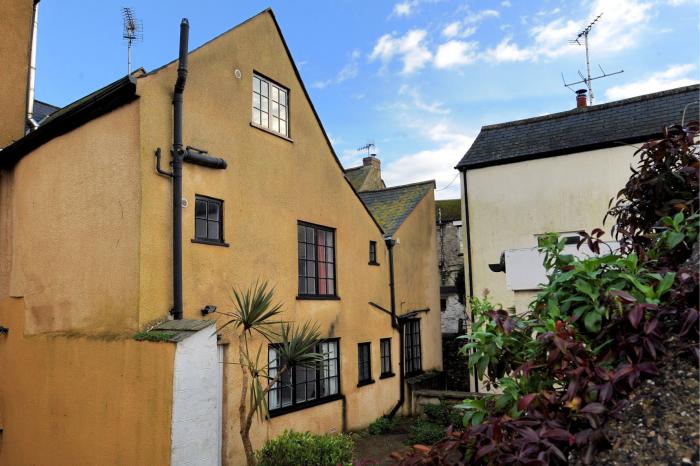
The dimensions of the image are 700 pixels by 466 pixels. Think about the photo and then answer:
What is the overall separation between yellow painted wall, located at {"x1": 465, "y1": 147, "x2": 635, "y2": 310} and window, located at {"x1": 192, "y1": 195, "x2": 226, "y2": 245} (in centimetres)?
907

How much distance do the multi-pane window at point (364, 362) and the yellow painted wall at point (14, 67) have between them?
9.60 meters

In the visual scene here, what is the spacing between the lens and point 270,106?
10727 millimetres

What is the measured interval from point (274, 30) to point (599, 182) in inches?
→ 391

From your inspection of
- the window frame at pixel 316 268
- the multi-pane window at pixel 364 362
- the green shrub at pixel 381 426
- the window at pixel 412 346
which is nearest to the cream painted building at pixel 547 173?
the window at pixel 412 346

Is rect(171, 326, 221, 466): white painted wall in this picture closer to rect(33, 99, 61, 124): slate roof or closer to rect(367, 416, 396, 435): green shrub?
rect(367, 416, 396, 435): green shrub

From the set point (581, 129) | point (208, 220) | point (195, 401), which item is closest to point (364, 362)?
point (208, 220)

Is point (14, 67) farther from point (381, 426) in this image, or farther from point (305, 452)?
point (381, 426)

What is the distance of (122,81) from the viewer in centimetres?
784

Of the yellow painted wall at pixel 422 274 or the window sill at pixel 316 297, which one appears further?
the yellow painted wall at pixel 422 274

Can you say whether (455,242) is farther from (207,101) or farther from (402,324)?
(207,101)

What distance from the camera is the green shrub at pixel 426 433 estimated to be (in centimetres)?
1080

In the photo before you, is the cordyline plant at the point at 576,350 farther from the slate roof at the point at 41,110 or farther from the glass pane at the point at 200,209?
the slate roof at the point at 41,110

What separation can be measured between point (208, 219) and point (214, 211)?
222 millimetres

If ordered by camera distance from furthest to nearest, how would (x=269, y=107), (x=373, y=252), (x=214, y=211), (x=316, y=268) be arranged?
(x=373, y=252)
(x=316, y=268)
(x=269, y=107)
(x=214, y=211)
